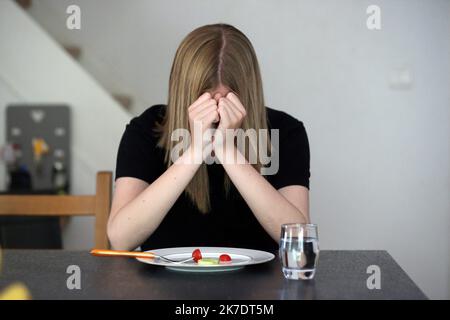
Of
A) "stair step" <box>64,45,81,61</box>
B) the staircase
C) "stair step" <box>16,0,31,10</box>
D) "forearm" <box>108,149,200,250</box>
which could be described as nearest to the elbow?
"forearm" <box>108,149,200,250</box>

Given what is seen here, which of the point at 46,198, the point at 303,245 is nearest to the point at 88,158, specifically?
the point at 46,198

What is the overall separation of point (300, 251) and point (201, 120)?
1.48 ft

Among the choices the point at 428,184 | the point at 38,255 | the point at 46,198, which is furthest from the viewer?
the point at 428,184

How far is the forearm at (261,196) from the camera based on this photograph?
1.35 m

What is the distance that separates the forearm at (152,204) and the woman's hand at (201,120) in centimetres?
2

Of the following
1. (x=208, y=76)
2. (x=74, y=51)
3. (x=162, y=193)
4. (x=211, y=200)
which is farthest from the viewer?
(x=74, y=51)

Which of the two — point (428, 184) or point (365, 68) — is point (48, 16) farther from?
point (428, 184)

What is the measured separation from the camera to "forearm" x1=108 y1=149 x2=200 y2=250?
133 cm

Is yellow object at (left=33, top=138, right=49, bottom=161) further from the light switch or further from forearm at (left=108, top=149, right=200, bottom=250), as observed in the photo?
forearm at (left=108, top=149, right=200, bottom=250)

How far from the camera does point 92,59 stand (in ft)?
12.1

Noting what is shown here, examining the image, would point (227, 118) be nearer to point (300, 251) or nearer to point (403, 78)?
point (300, 251)

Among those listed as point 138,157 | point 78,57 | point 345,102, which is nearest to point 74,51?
point 78,57

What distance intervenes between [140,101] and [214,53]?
2248mm

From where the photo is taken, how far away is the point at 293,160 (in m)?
1.54
